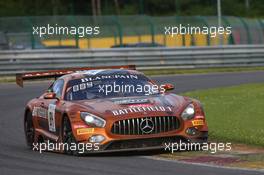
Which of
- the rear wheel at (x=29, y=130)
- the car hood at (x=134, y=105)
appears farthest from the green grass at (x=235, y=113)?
the rear wheel at (x=29, y=130)

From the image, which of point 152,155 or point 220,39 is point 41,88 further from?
point 152,155

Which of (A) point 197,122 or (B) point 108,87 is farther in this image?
(B) point 108,87

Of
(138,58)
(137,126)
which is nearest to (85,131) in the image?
(137,126)

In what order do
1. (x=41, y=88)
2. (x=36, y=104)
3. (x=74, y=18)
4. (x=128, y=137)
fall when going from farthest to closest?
(x=74, y=18) < (x=41, y=88) < (x=36, y=104) < (x=128, y=137)

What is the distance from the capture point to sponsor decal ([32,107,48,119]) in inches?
556

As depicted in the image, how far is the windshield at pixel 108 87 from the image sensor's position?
1352 cm

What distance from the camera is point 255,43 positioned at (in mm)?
40500

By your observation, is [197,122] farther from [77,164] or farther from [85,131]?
[77,164]

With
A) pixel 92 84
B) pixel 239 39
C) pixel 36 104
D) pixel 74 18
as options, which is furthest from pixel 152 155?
pixel 239 39

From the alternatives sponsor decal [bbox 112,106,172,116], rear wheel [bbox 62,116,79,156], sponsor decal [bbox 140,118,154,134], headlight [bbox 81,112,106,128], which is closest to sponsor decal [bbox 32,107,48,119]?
rear wheel [bbox 62,116,79,156]

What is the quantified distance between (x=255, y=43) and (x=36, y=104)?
26.8 meters

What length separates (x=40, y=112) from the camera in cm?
1445

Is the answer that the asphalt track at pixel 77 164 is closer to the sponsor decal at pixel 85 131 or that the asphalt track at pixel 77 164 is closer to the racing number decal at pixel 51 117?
the sponsor decal at pixel 85 131

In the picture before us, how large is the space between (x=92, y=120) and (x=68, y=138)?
600 millimetres
